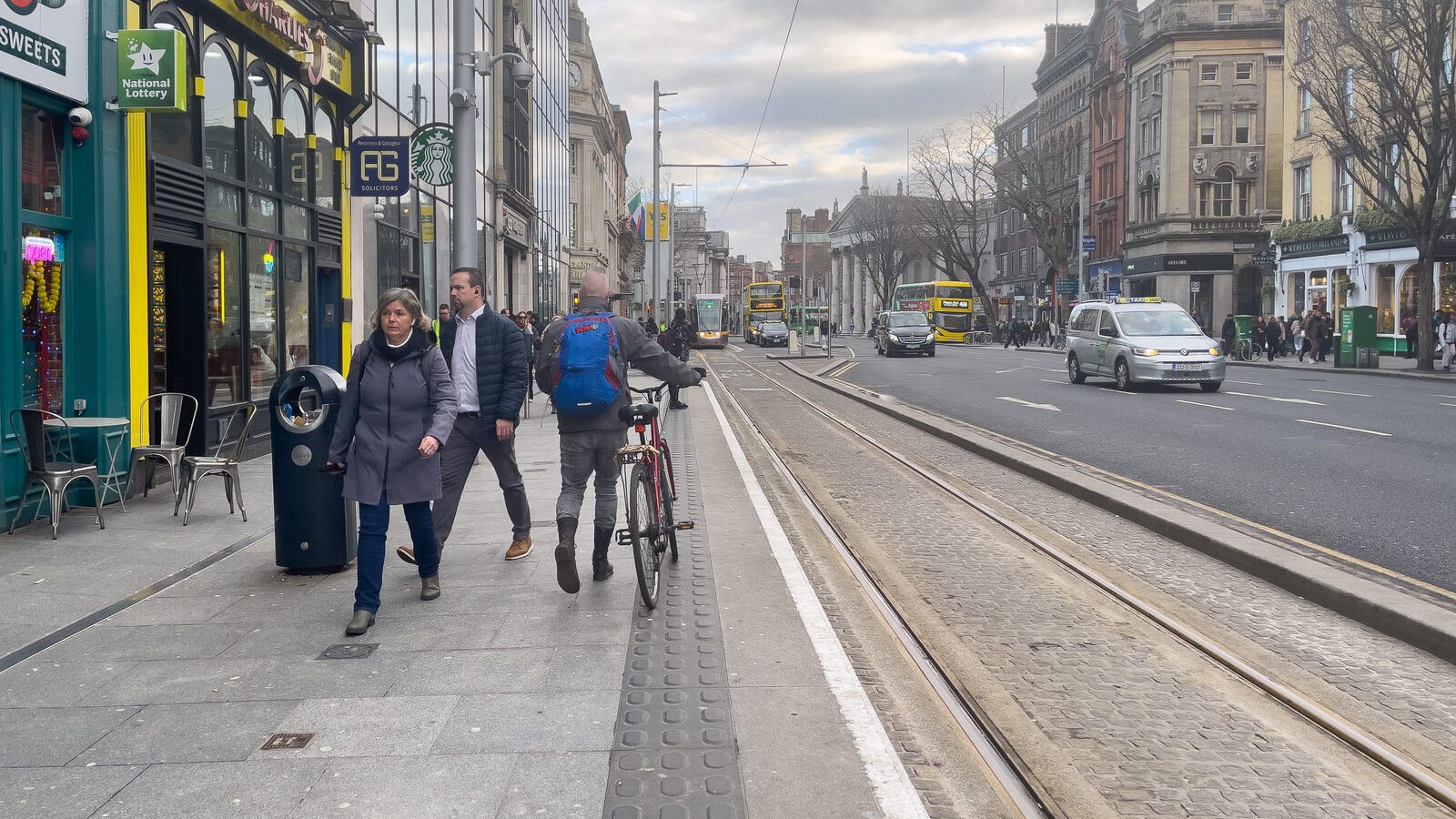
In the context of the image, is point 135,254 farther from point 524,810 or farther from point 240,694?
point 524,810

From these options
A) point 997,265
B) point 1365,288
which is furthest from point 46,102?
point 997,265

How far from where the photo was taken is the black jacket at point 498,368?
7191 mm

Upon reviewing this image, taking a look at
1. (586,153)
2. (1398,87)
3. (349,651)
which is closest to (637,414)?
(349,651)

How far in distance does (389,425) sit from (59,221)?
5128 mm

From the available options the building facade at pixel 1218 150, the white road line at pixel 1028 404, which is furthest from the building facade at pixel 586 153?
the white road line at pixel 1028 404

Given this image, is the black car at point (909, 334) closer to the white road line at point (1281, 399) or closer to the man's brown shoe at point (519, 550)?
the white road line at point (1281, 399)

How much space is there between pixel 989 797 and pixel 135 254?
9.17 m

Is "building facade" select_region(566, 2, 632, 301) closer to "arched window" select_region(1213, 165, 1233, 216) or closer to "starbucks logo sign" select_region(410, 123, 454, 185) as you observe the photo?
"arched window" select_region(1213, 165, 1233, 216)

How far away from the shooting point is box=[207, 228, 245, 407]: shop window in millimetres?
12352

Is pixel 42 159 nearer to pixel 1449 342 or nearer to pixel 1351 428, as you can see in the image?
pixel 1351 428

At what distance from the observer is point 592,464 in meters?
6.73

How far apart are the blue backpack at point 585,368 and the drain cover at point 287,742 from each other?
2482 mm

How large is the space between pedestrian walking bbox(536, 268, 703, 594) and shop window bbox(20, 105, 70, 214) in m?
4.96

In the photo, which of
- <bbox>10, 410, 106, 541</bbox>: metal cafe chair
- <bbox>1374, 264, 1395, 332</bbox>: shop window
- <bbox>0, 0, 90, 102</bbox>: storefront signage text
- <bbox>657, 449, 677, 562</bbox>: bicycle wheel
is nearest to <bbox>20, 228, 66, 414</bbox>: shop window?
<bbox>10, 410, 106, 541</bbox>: metal cafe chair
